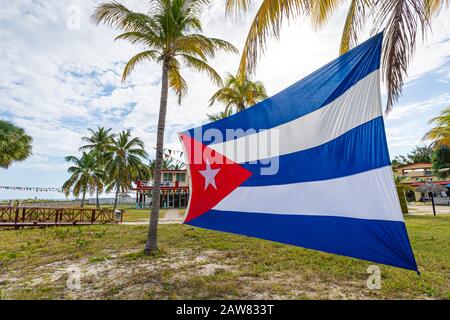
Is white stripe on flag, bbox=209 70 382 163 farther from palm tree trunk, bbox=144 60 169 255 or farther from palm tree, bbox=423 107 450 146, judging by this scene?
palm tree, bbox=423 107 450 146

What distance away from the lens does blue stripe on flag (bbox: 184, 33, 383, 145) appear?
2.45 m

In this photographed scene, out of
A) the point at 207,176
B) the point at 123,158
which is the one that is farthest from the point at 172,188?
the point at 207,176

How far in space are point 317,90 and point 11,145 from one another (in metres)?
24.2

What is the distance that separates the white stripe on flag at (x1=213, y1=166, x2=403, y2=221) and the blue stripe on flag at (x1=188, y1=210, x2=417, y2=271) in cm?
7

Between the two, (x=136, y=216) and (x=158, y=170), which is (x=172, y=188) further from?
(x=158, y=170)

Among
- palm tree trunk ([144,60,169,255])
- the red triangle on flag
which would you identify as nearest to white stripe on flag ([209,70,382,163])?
the red triangle on flag

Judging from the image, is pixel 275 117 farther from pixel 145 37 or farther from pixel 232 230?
pixel 145 37

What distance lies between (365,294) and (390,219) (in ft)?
9.55

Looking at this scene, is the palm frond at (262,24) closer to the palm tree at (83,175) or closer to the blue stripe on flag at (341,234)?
the blue stripe on flag at (341,234)

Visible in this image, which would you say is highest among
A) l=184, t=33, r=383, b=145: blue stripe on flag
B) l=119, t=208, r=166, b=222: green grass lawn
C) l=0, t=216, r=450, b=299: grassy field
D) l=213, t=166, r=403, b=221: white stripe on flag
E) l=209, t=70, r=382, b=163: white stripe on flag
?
l=184, t=33, r=383, b=145: blue stripe on flag

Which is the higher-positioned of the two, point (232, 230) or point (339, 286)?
point (232, 230)

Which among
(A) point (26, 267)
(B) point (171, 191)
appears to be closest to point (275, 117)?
(A) point (26, 267)

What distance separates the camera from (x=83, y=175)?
36625 mm

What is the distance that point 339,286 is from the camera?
4.64 m
